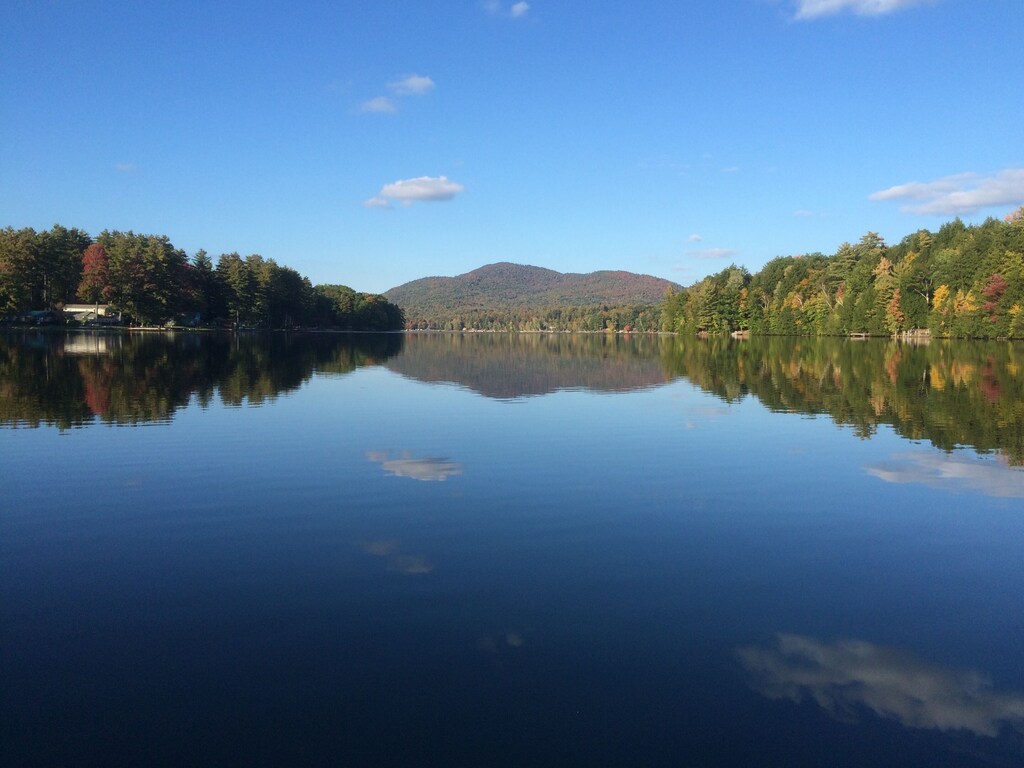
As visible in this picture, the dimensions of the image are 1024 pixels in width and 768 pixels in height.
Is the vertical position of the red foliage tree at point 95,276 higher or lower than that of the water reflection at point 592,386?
higher

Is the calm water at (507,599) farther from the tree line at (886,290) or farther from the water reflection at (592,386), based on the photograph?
the tree line at (886,290)

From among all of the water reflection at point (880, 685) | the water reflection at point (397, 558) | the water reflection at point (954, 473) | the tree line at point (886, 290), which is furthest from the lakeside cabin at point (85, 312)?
the water reflection at point (880, 685)

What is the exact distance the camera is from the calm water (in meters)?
5.19

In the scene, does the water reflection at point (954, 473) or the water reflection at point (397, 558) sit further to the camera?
the water reflection at point (954, 473)

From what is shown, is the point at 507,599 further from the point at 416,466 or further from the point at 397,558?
the point at 416,466

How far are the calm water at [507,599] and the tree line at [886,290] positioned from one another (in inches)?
3194

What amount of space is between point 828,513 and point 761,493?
141cm

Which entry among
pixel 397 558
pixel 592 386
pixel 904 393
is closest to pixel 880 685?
pixel 397 558

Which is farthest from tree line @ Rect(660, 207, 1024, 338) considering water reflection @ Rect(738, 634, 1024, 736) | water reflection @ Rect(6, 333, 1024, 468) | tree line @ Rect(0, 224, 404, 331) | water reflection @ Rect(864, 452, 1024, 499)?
tree line @ Rect(0, 224, 404, 331)

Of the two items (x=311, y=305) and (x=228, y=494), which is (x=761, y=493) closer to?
(x=228, y=494)

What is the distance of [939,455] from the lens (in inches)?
620

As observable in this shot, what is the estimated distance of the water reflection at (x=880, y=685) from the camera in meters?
5.55

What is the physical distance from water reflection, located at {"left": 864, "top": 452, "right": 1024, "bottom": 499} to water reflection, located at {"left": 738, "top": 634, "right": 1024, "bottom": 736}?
775cm

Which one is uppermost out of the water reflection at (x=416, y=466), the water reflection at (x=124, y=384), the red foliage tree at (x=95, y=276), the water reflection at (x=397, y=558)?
the red foliage tree at (x=95, y=276)
